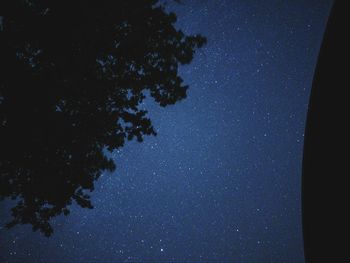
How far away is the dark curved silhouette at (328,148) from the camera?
162 cm

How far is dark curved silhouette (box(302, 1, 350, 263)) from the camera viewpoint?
162cm

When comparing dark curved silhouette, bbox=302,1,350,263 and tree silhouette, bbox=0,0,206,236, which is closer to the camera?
dark curved silhouette, bbox=302,1,350,263

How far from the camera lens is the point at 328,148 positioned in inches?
66.4

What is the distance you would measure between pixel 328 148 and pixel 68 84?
3282 mm

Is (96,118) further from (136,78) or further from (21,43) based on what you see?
(21,43)

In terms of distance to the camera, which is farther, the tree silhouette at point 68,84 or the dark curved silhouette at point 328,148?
the tree silhouette at point 68,84

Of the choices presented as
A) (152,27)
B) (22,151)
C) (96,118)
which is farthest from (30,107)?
(152,27)

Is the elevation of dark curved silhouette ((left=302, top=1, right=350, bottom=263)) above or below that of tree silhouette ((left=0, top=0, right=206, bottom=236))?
below

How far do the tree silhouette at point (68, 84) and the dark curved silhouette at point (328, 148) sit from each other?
10.1 feet

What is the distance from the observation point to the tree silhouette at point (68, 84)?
3.77 meters

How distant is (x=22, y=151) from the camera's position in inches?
149

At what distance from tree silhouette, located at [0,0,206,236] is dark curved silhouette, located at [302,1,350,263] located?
10.1ft

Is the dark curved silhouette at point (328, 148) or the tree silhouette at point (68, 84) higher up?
the tree silhouette at point (68, 84)

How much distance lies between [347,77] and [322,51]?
0.67ft
